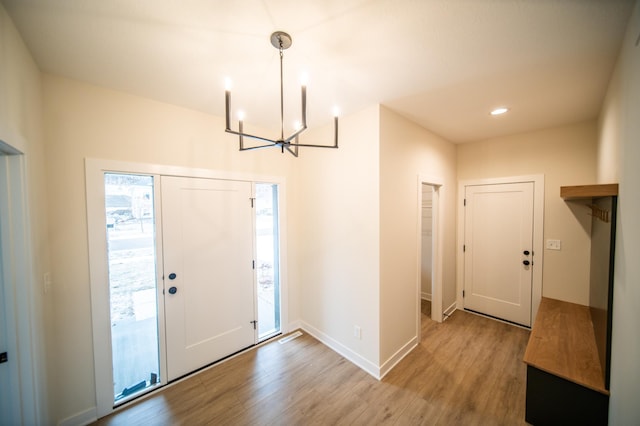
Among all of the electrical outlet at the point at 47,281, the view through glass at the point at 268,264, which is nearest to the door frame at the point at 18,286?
the electrical outlet at the point at 47,281

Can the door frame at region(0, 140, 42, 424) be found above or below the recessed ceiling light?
below

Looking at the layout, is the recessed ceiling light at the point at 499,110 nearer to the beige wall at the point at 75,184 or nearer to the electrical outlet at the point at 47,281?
Answer: the beige wall at the point at 75,184

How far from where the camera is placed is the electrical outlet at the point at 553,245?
289 cm

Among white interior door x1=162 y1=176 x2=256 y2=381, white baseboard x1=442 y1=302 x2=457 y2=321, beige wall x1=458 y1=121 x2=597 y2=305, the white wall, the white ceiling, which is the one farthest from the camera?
white baseboard x1=442 y1=302 x2=457 y2=321

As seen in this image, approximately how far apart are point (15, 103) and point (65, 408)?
7.09ft

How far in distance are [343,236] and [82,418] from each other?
266 centimetres

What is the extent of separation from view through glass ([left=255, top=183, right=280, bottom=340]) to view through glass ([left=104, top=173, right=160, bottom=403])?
1.12 metres

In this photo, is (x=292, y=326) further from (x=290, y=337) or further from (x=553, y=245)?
(x=553, y=245)

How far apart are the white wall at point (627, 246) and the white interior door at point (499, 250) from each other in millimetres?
1859

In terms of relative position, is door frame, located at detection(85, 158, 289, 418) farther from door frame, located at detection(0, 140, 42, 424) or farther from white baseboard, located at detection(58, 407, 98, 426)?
door frame, located at detection(0, 140, 42, 424)

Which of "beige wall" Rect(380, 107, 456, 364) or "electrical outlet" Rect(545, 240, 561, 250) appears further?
"electrical outlet" Rect(545, 240, 561, 250)

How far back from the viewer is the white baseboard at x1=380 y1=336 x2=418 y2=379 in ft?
7.62

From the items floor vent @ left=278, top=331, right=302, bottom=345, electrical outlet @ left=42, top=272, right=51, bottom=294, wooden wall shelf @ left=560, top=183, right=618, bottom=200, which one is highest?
wooden wall shelf @ left=560, top=183, right=618, bottom=200

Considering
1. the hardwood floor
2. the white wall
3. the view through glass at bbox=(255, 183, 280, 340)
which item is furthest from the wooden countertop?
the view through glass at bbox=(255, 183, 280, 340)
